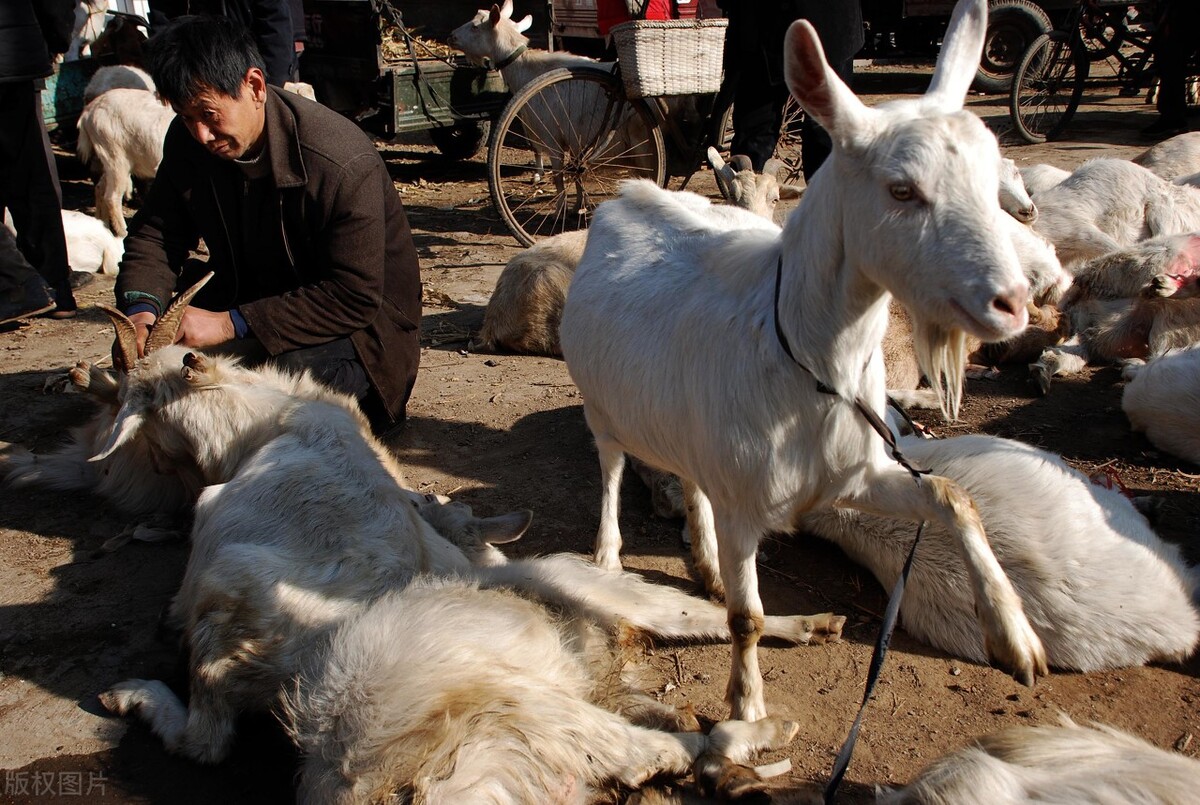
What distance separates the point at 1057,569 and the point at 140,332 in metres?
3.67

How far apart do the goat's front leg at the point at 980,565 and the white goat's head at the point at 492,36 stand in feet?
27.8

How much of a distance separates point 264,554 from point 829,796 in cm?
188

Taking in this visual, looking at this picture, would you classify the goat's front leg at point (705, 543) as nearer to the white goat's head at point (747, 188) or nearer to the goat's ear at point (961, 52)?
the goat's ear at point (961, 52)

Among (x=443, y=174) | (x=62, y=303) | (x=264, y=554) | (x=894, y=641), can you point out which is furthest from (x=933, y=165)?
(x=443, y=174)

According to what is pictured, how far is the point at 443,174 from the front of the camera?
37.0 ft

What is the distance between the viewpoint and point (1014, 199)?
561 cm

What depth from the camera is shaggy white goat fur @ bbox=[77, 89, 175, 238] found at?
8.47 metres

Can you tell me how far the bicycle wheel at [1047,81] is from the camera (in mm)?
10742

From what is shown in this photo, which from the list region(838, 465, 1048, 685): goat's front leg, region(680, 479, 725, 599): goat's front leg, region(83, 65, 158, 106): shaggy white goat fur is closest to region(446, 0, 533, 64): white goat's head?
region(83, 65, 158, 106): shaggy white goat fur

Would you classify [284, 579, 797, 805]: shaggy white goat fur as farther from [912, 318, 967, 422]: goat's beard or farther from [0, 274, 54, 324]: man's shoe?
[0, 274, 54, 324]: man's shoe

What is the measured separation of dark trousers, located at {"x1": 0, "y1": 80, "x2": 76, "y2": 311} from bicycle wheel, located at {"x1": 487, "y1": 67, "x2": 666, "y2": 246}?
3187 mm

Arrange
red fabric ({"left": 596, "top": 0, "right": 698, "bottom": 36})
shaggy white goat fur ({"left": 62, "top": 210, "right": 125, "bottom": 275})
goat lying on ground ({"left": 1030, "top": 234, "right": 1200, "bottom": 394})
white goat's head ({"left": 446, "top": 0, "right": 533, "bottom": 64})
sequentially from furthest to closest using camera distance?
white goat's head ({"left": 446, "top": 0, "right": 533, "bottom": 64})
red fabric ({"left": 596, "top": 0, "right": 698, "bottom": 36})
shaggy white goat fur ({"left": 62, "top": 210, "right": 125, "bottom": 275})
goat lying on ground ({"left": 1030, "top": 234, "right": 1200, "bottom": 394})

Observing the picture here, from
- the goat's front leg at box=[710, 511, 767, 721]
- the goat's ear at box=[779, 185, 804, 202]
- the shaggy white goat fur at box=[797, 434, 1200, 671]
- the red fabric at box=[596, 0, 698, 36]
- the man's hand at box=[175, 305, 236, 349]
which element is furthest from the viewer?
the red fabric at box=[596, 0, 698, 36]

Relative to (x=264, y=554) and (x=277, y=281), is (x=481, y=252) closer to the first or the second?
(x=277, y=281)
